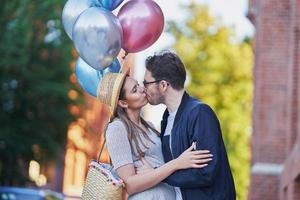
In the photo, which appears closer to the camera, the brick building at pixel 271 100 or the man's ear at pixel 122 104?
the man's ear at pixel 122 104

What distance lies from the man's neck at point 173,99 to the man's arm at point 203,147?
0.73 feet

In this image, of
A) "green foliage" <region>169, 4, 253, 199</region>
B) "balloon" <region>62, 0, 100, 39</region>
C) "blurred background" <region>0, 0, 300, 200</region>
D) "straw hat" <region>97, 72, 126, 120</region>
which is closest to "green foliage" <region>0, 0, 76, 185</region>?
"blurred background" <region>0, 0, 300, 200</region>

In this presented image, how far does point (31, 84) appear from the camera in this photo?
22.7 m

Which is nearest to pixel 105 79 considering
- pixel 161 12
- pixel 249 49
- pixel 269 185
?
pixel 161 12

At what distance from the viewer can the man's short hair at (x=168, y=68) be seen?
5.96 metres

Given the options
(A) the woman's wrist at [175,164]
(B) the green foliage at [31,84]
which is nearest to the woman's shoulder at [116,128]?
(A) the woman's wrist at [175,164]

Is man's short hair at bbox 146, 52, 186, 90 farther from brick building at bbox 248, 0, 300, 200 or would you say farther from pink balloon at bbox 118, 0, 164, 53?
brick building at bbox 248, 0, 300, 200

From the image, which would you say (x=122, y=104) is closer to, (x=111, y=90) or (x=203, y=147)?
(x=111, y=90)

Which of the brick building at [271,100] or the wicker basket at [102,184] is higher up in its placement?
the wicker basket at [102,184]

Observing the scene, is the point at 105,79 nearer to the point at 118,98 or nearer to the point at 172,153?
the point at 118,98

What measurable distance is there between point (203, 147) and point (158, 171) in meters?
0.30

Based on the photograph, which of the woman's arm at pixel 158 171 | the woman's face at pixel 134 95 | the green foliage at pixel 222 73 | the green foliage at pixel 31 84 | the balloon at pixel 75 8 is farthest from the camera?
the green foliage at pixel 222 73

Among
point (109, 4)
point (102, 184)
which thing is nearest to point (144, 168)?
point (102, 184)

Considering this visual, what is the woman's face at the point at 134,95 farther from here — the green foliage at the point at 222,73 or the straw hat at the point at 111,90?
the green foliage at the point at 222,73
